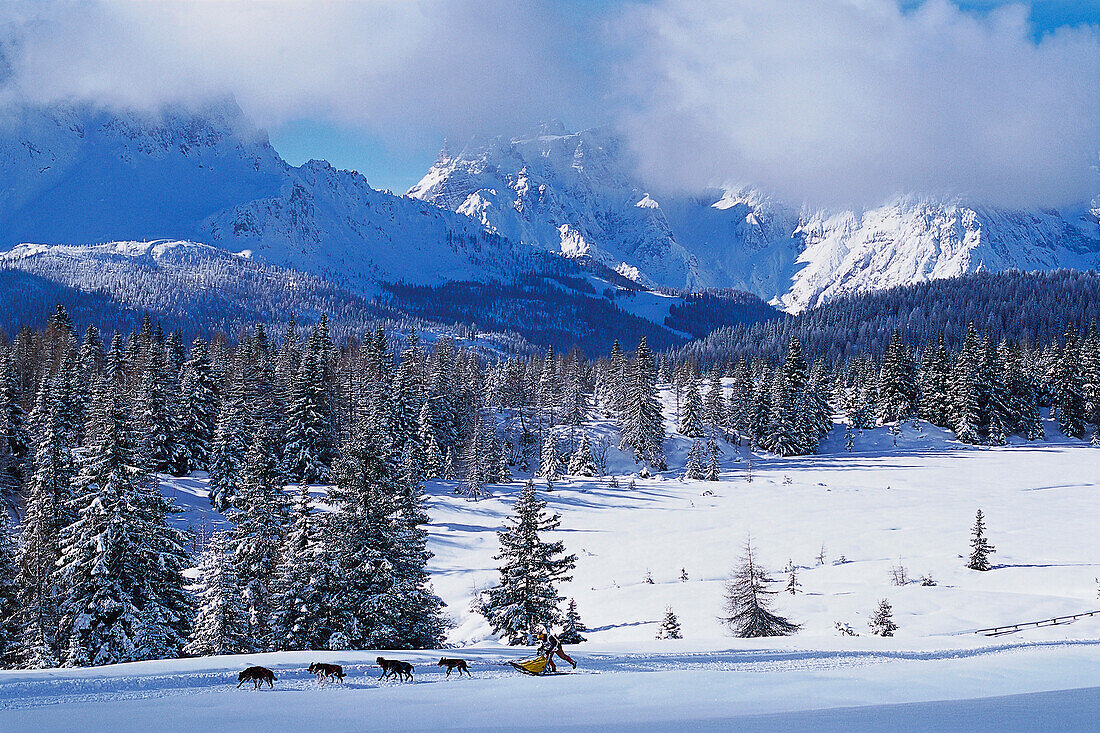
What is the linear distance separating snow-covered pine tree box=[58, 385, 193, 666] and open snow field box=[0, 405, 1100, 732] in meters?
10.2

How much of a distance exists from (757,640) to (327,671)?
1180cm

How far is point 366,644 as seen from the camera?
19.6 metres

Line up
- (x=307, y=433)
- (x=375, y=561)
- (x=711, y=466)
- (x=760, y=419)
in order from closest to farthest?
(x=375, y=561) < (x=307, y=433) < (x=711, y=466) < (x=760, y=419)

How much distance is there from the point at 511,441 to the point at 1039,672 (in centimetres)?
7856

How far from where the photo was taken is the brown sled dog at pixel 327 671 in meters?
10.9

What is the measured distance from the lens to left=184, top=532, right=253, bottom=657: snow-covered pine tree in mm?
22719

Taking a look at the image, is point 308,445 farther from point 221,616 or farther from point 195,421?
point 221,616

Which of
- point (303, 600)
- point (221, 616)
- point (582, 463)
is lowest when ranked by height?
point (221, 616)

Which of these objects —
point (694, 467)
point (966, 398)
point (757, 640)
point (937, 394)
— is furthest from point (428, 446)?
point (937, 394)

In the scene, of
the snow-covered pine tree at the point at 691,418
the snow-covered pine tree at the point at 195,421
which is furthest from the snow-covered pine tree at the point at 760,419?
the snow-covered pine tree at the point at 195,421

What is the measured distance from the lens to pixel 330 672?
10977 millimetres

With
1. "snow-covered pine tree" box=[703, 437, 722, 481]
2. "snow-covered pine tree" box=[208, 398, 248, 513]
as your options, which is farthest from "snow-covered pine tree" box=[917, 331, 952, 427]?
"snow-covered pine tree" box=[208, 398, 248, 513]

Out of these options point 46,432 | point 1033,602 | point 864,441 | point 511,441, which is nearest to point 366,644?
point 1033,602

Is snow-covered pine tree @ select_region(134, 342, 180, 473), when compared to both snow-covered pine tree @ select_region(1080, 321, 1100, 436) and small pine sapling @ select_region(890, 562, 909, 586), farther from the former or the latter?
snow-covered pine tree @ select_region(1080, 321, 1100, 436)
